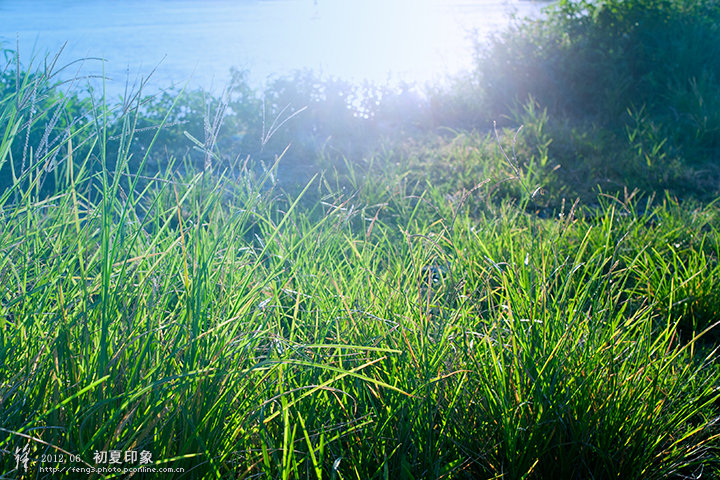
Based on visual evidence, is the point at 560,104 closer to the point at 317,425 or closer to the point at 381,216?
the point at 381,216

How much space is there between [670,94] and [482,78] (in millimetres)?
1889

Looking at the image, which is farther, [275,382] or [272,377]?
[272,377]

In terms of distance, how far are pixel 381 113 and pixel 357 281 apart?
4007mm

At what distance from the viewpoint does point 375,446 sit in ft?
4.18

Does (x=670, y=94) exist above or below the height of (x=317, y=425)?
above

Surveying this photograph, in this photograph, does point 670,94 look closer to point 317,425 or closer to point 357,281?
point 357,281

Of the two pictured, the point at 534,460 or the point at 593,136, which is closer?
the point at 534,460

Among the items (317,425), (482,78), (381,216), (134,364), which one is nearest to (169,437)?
(134,364)

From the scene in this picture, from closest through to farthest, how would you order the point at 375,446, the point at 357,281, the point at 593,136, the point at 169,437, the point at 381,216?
the point at 169,437 < the point at 375,446 < the point at 357,281 < the point at 381,216 < the point at 593,136

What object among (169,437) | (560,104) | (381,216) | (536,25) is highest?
(536,25)

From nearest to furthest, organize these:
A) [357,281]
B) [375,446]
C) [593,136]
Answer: [375,446] < [357,281] < [593,136]

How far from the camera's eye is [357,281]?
5.89 ft

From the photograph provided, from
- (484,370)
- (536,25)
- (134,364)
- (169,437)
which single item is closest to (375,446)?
(484,370)

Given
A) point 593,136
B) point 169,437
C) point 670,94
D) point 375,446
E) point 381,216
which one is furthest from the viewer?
point 670,94
